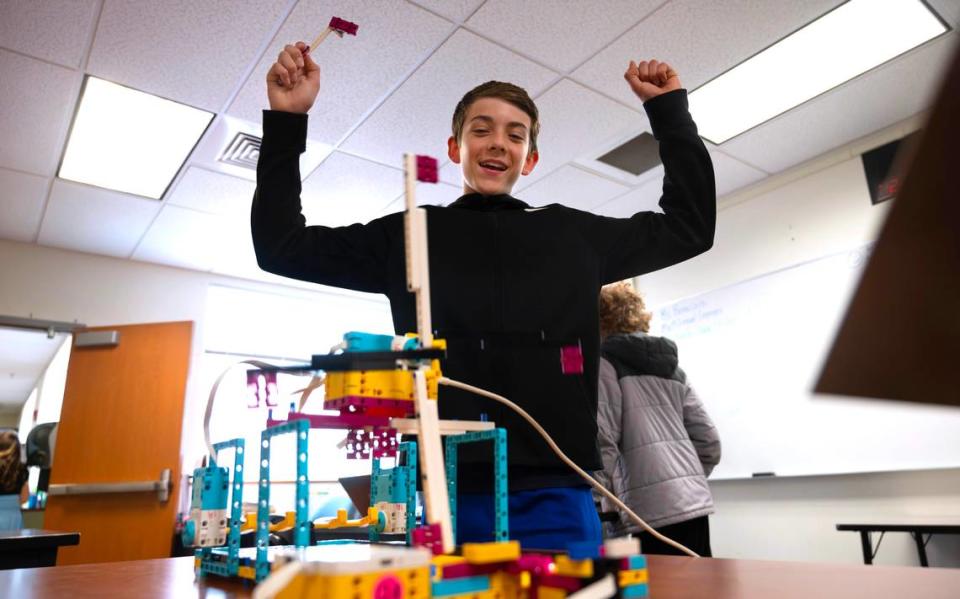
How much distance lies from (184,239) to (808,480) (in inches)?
158

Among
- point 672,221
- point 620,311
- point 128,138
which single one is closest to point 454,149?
point 672,221

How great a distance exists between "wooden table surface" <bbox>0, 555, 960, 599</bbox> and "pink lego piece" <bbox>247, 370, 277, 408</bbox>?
212 millimetres

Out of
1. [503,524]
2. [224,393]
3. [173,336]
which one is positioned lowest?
[503,524]

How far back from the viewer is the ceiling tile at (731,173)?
3445 mm

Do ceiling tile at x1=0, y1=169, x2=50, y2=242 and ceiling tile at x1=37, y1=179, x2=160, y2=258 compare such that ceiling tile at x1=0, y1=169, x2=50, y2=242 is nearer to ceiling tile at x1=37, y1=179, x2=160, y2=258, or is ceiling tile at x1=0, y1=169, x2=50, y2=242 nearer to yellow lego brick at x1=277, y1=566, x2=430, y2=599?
ceiling tile at x1=37, y1=179, x2=160, y2=258

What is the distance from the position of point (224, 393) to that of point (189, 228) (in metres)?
1.24

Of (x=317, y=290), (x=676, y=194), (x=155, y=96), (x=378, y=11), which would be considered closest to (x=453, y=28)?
(x=378, y=11)

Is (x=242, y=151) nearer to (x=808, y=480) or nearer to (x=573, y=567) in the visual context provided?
(x=573, y=567)

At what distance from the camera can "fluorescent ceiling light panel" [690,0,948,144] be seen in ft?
7.97

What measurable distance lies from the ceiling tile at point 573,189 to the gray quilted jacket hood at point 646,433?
4.85 ft

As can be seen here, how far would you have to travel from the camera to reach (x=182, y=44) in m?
2.41

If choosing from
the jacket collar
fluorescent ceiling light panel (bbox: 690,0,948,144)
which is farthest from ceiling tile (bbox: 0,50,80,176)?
fluorescent ceiling light panel (bbox: 690,0,948,144)

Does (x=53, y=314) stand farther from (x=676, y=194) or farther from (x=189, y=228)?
(x=676, y=194)

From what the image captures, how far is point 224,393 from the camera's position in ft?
14.8
